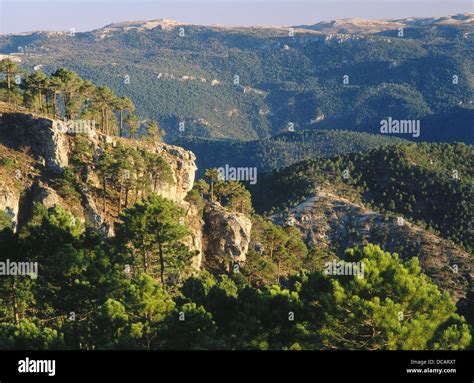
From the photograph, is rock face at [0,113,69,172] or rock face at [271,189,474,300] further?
rock face at [271,189,474,300]

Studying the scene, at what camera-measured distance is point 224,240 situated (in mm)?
87000

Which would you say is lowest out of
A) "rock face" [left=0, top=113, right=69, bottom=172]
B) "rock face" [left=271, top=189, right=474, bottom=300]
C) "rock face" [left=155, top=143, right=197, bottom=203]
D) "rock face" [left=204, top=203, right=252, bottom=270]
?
"rock face" [left=271, top=189, right=474, bottom=300]

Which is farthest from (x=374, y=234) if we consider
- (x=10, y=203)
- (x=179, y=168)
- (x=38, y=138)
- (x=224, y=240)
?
(x=10, y=203)

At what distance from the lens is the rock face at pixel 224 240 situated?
8619 centimetres

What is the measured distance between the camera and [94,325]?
134ft

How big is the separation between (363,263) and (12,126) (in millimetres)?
54133

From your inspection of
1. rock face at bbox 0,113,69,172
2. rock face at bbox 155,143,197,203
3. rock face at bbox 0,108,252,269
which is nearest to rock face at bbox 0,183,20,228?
rock face at bbox 0,108,252,269

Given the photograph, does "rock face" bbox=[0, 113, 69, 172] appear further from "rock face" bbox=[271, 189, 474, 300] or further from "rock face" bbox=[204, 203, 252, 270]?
"rock face" bbox=[271, 189, 474, 300]

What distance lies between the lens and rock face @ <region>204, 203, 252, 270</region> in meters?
86.2

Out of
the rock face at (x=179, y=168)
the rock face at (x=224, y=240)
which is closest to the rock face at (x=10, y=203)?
the rock face at (x=179, y=168)

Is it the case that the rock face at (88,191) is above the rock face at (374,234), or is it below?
above

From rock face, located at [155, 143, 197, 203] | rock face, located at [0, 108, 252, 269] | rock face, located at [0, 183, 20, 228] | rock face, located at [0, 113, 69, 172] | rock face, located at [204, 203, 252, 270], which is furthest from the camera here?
rock face, located at [155, 143, 197, 203]

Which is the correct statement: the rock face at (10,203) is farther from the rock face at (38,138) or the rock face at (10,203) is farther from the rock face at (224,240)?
the rock face at (224,240)
